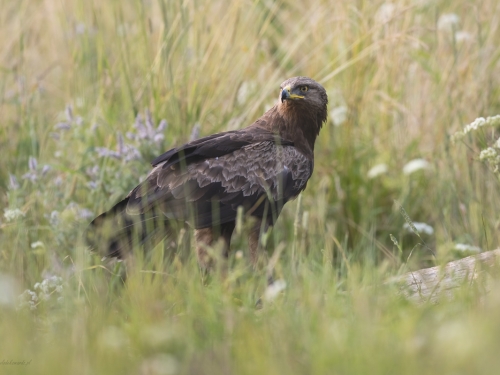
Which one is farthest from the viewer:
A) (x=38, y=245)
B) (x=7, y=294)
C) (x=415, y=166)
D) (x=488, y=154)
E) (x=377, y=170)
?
(x=377, y=170)

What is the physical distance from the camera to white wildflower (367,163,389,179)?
5.28 m

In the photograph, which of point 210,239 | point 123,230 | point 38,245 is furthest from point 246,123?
point 38,245

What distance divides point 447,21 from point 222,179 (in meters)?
2.37

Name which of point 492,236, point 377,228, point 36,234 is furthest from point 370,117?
point 36,234

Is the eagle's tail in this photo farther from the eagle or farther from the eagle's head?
the eagle's head

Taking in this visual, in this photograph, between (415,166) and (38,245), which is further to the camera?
(415,166)

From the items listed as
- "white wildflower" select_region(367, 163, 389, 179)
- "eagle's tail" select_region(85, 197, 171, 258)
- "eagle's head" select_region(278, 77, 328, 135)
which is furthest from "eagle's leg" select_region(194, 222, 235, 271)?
"white wildflower" select_region(367, 163, 389, 179)

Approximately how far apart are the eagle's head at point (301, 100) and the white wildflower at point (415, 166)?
2.56 ft

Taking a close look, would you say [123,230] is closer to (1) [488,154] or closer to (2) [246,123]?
(2) [246,123]

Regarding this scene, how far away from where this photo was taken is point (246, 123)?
18.2ft

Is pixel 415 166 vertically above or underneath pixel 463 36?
underneath

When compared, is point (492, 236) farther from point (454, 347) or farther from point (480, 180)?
point (454, 347)

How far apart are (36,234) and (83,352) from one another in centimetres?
239

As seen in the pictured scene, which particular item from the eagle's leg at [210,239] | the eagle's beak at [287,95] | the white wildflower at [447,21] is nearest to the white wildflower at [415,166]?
the eagle's beak at [287,95]
